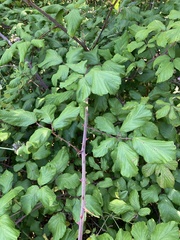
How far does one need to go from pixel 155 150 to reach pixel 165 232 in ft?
0.82

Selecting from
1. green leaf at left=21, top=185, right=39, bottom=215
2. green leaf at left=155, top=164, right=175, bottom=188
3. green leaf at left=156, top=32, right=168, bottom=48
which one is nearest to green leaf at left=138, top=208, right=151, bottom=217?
green leaf at left=155, top=164, right=175, bottom=188

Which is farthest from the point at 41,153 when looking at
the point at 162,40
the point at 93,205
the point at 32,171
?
the point at 162,40

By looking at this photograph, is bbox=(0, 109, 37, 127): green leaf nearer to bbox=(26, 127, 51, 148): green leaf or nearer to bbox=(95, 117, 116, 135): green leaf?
bbox=(26, 127, 51, 148): green leaf

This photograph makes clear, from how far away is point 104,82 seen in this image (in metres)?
1.04

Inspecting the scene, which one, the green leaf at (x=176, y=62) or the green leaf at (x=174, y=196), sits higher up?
the green leaf at (x=176, y=62)

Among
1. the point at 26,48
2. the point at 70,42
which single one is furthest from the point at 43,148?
the point at 70,42

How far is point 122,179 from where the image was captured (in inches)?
47.1

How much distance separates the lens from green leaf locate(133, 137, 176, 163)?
35.8 inches

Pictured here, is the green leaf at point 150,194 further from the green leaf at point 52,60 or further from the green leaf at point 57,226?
the green leaf at point 52,60

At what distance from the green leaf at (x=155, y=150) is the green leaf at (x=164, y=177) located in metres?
0.21

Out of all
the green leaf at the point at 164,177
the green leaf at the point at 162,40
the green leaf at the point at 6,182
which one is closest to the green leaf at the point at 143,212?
the green leaf at the point at 164,177

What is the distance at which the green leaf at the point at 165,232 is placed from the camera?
35.3 inches

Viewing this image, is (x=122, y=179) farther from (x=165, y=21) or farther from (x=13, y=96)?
(x=165, y=21)

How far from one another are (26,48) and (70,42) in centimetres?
32
